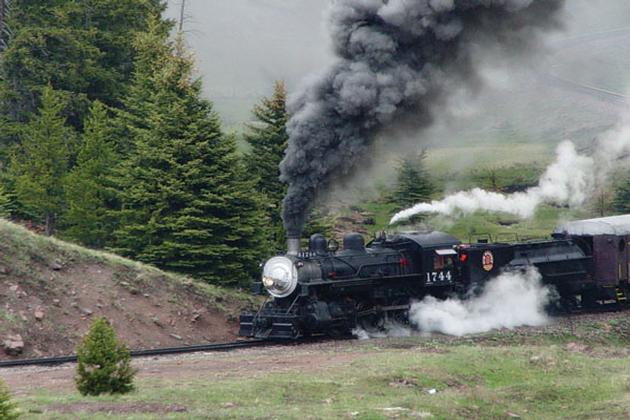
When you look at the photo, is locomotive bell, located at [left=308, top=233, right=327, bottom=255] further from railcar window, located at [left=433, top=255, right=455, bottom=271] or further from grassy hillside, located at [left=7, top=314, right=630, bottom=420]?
railcar window, located at [left=433, top=255, right=455, bottom=271]

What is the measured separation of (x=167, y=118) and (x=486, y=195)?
12.7 m

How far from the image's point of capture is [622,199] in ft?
177

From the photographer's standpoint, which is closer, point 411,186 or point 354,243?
point 354,243

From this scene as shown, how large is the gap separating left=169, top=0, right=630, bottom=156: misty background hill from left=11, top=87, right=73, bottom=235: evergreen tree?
1240cm

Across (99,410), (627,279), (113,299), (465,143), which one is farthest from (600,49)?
(99,410)

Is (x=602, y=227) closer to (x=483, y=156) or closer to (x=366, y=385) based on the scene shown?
(x=366, y=385)

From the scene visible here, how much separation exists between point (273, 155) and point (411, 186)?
13.4 metres

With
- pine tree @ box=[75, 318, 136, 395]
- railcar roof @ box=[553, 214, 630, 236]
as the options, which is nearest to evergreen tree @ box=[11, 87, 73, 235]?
railcar roof @ box=[553, 214, 630, 236]

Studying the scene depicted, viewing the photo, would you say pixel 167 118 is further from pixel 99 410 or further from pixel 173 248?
pixel 99 410

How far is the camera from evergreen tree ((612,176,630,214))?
2101 inches

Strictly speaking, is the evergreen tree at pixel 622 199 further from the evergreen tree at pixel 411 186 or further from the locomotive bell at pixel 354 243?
the locomotive bell at pixel 354 243

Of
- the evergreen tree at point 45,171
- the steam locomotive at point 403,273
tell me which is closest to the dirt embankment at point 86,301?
the steam locomotive at point 403,273

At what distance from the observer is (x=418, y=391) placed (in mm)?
17203

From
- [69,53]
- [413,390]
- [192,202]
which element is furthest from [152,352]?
[69,53]
